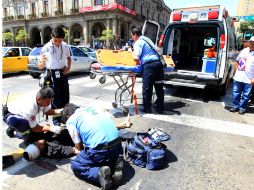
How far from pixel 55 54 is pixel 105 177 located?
A: 2.86 m

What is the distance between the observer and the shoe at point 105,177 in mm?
2814

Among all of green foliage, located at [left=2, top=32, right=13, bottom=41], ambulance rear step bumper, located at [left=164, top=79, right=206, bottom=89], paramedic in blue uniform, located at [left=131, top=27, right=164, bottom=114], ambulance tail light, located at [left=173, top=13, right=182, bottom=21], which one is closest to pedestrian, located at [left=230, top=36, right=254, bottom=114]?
ambulance rear step bumper, located at [left=164, top=79, right=206, bottom=89]

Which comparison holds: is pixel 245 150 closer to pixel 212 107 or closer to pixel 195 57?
pixel 212 107

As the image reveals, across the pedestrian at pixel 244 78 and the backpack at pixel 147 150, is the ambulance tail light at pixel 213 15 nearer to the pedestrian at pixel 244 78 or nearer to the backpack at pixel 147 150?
the pedestrian at pixel 244 78

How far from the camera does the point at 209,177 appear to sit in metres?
3.21

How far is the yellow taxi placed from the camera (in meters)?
11.8

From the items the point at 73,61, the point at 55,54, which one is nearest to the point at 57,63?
the point at 55,54

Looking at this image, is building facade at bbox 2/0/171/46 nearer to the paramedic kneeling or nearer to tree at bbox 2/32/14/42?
tree at bbox 2/32/14/42

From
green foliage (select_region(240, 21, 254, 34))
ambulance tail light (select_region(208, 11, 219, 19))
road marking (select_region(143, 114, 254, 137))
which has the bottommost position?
road marking (select_region(143, 114, 254, 137))

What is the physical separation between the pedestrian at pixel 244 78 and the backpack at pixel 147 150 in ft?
10.9

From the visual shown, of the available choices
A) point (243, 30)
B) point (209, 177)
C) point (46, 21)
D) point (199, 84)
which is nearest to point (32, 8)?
point (46, 21)

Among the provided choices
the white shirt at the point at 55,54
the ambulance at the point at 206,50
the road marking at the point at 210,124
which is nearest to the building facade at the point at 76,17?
the ambulance at the point at 206,50

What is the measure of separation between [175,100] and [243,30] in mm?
31192

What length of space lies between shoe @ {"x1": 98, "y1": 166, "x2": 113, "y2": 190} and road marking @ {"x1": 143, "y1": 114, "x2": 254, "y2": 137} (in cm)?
275
